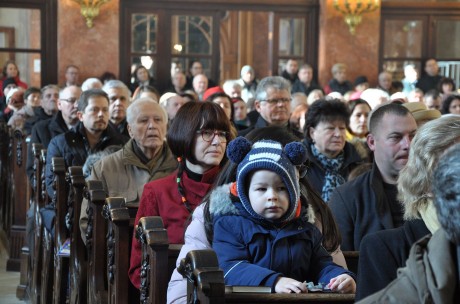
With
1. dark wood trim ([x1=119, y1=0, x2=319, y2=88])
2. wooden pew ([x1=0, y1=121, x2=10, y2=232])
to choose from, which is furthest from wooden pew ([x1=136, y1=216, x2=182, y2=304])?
dark wood trim ([x1=119, y1=0, x2=319, y2=88])

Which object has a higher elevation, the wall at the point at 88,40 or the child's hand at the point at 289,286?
the wall at the point at 88,40

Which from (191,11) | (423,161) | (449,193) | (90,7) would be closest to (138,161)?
(423,161)

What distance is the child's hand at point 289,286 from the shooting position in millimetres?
2885

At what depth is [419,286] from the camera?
151 cm

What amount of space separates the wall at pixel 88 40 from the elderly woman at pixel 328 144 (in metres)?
8.56

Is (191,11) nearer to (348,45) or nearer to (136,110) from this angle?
(348,45)

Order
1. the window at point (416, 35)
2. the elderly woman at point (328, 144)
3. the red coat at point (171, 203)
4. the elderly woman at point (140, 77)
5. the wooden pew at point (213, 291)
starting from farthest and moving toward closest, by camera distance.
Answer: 1. the window at point (416, 35)
2. the elderly woman at point (140, 77)
3. the elderly woman at point (328, 144)
4. the red coat at point (171, 203)
5. the wooden pew at point (213, 291)

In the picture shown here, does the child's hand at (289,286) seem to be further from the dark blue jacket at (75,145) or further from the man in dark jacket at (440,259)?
the dark blue jacket at (75,145)

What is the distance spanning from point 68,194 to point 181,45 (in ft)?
30.5

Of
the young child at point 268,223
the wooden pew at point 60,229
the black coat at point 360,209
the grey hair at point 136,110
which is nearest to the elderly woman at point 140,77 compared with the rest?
the grey hair at point 136,110

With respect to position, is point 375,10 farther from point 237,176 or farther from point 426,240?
point 426,240

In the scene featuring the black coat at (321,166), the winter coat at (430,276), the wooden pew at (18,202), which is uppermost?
the winter coat at (430,276)

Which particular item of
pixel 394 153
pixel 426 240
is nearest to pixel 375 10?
pixel 394 153

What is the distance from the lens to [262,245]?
3125 millimetres
